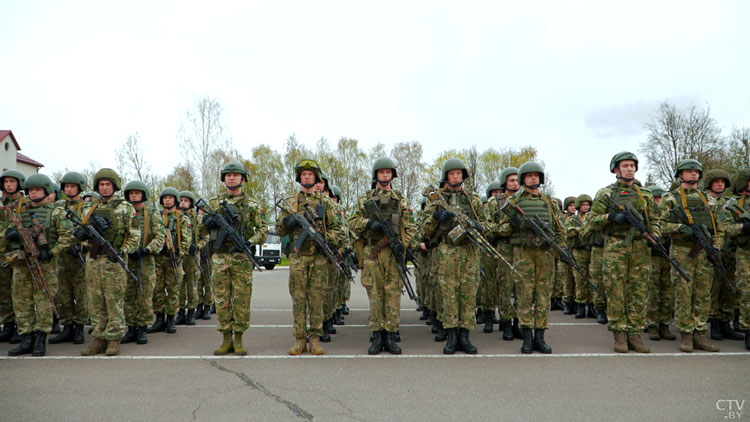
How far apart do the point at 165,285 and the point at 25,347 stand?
2154 millimetres

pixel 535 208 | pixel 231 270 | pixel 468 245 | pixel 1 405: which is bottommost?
pixel 1 405

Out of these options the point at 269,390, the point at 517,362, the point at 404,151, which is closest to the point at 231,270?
the point at 269,390

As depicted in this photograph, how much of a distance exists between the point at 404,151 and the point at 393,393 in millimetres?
36931

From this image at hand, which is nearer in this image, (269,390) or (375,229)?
(269,390)

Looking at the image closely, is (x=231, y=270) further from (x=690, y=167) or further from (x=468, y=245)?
(x=690, y=167)

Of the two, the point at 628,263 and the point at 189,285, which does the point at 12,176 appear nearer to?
the point at 189,285

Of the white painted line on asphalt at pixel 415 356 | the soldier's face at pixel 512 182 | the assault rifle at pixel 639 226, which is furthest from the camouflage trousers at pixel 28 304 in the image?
the assault rifle at pixel 639 226

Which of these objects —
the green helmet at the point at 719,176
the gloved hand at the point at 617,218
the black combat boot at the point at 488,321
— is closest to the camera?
the gloved hand at the point at 617,218

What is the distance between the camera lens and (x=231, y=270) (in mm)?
5840

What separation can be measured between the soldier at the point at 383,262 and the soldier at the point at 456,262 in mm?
423

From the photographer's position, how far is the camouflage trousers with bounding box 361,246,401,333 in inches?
229

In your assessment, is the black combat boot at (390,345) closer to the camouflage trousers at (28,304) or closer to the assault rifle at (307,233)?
the assault rifle at (307,233)

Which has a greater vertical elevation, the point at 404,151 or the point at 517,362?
the point at 404,151

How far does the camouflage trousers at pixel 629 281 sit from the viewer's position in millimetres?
5766
